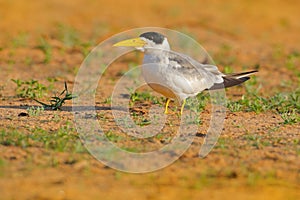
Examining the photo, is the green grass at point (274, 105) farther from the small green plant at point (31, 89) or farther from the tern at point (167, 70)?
the small green plant at point (31, 89)

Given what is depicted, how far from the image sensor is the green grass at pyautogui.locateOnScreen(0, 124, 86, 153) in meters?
5.38

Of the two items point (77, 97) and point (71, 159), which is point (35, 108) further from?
point (71, 159)

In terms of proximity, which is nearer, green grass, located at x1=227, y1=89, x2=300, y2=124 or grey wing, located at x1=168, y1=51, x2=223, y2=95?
grey wing, located at x1=168, y1=51, x2=223, y2=95

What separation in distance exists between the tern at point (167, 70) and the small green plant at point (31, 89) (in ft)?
4.63

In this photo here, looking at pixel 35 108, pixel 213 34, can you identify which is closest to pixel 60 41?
pixel 213 34

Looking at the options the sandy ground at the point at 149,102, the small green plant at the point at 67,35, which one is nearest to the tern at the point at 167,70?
the sandy ground at the point at 149,102

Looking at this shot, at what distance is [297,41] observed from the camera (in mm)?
11898

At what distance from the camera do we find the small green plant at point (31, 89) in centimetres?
730

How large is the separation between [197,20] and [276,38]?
5.35ft

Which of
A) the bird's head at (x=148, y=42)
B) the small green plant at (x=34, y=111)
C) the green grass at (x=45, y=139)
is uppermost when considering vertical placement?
the bird's head at (x=148, y=42)

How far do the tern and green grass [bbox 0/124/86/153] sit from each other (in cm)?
95

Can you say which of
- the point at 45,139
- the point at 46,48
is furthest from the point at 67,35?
the point at 45,139

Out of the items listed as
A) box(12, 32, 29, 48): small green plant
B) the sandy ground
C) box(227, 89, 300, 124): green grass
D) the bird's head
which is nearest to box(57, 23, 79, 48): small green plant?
the sandy ground

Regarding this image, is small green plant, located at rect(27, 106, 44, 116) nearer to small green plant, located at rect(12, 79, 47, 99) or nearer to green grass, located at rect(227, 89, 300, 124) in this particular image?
small green plant, located at rect(12, 79, 47, 99)
